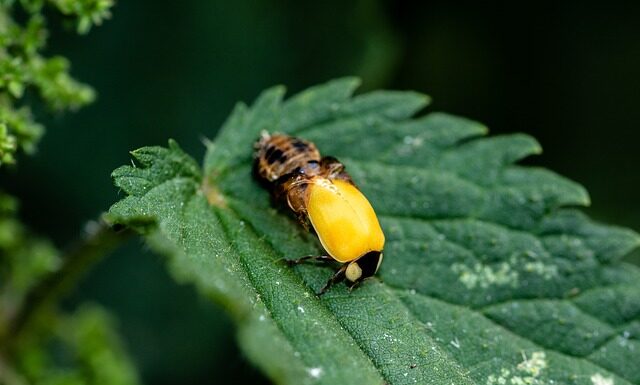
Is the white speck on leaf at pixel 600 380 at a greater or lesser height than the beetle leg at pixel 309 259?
lesser

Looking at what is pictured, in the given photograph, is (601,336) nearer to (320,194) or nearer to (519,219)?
(519,219)

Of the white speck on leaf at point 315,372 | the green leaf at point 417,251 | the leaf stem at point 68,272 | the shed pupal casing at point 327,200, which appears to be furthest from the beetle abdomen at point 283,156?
the white speck on leaf at point 315,372

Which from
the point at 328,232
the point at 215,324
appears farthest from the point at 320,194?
the point at 215,324

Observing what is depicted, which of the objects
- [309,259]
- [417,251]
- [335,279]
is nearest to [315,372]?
[335,279]

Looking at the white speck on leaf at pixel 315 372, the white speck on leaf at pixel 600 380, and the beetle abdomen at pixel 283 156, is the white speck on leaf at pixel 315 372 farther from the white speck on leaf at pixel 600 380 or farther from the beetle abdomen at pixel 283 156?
the white speck on leaf at pixel 600 380

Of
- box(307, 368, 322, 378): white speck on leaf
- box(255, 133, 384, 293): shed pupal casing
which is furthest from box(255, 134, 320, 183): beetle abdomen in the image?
box(307, 368, 322, 378): white speck on leaf

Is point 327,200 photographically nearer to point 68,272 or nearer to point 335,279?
point 335,279
